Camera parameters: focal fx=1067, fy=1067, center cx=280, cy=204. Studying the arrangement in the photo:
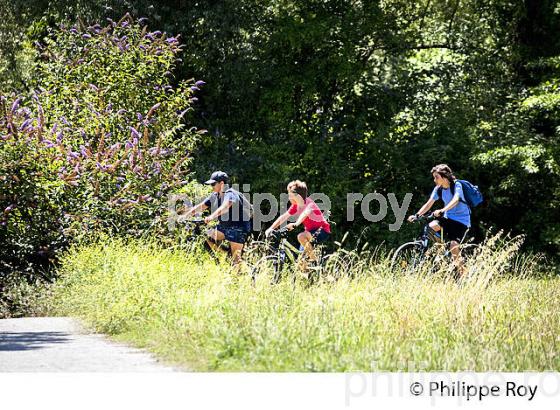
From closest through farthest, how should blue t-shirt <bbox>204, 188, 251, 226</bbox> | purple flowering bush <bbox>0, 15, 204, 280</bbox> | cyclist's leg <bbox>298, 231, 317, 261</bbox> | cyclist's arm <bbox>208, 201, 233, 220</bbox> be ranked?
cyclist's leg <bbox>298, 231, 317, 261</bbox>
cyclist's arm <bbox>208, 201, 233, 220</bbox>
blue t-shirt <bbox>204, 188, 251, 226</bbox>
purple flowering bush <bbox>0, 15, 204, 280</bbox>

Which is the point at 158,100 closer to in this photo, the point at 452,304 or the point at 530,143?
the point at 530,143

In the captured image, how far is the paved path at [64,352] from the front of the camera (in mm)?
8641

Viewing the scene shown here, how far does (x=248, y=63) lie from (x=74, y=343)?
1511 cm

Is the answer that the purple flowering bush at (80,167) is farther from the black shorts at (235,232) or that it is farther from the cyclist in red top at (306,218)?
the cyclist in red top at (306,218)

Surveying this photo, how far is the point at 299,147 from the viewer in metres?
24.6

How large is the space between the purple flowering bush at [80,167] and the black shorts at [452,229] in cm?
427

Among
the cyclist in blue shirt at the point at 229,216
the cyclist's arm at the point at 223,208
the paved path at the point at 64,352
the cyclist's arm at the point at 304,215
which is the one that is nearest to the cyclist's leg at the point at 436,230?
the cyclist's arm at the point at 304,215

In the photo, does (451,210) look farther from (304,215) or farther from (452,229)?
(304,215)

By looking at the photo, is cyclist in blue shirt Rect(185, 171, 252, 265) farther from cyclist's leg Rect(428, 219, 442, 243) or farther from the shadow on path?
the shadow on path

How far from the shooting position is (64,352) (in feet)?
31.2

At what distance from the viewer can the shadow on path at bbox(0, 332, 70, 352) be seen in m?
9.98

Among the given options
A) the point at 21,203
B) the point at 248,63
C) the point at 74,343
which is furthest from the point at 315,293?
the point at 248,63

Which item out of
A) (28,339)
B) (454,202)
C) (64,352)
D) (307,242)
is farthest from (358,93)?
(64,352)

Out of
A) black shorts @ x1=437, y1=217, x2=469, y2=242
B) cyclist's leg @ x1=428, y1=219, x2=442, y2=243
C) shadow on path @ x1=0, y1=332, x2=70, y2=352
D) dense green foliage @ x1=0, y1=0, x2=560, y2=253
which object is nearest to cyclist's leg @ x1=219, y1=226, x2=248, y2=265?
cyclist's leg @ x1=428, y1=219, x2=442, y2=243
